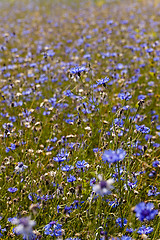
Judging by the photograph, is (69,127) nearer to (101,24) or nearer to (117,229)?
(117,229)

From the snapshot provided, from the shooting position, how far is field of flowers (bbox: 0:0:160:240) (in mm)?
1844

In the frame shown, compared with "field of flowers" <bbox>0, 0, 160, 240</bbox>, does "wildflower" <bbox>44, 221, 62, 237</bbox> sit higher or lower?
lower

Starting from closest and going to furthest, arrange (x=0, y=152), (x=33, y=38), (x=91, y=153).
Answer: (x=0, y=152)
(x=91, y=153)
(x=33, y=38)

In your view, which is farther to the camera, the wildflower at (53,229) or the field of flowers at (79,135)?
the field of flowers at (79,135)

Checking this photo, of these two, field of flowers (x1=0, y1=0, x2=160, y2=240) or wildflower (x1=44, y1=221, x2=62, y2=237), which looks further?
field of flowers (x1=0, y1=0, x2=160, y2=240)

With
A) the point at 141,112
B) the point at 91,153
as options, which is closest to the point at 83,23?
the point at 141,112

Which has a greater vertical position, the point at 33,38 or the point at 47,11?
the point at 47,11

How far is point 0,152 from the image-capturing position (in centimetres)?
269

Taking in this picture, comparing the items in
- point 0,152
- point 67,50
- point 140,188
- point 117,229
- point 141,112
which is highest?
point 67,50

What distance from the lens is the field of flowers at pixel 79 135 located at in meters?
1.84

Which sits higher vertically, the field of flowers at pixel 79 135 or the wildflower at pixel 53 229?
the field of flowers at pixel 79 135

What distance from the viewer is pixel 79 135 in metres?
2.73

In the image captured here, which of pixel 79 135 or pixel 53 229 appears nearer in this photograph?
pixel 53 229

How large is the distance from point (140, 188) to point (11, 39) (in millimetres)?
5819
